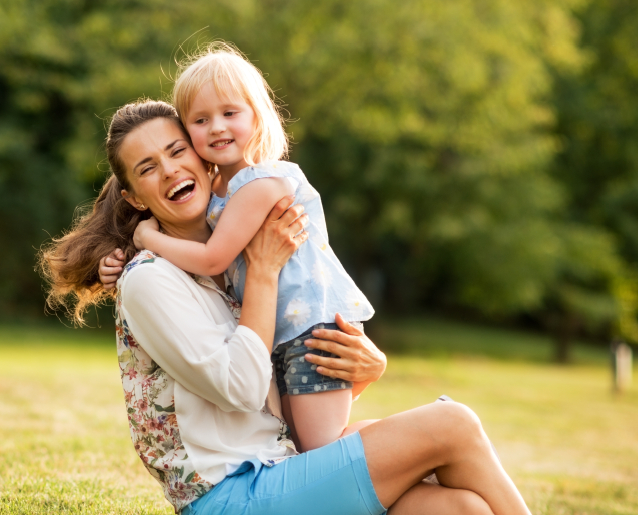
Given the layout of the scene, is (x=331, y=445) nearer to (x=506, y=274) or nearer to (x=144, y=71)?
(x=144, y=71)

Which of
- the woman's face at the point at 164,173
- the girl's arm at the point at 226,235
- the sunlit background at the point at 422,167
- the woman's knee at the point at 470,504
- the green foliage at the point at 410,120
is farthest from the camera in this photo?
the green foliage at the point at 410,120

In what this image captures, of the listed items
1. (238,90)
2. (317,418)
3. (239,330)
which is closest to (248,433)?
(317,418)

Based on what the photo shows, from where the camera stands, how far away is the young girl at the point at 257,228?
2.52m

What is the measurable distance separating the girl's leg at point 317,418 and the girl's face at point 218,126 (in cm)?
97

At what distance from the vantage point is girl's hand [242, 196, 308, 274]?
8.30 ft

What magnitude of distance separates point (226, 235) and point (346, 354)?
0.61 m

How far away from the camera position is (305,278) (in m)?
2.62

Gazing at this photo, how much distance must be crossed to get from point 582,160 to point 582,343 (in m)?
8.37

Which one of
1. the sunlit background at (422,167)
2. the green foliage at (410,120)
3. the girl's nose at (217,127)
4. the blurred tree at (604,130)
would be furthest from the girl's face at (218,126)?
the blurred tree at (604,130)

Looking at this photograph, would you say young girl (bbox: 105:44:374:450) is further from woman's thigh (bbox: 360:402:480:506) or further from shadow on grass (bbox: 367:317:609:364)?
shadow on grass (bbox: 367:317:609:364)

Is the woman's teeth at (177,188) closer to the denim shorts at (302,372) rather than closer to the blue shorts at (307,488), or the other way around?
the denim shorts at (302,372)

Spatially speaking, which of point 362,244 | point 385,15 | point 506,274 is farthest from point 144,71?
point 506,274

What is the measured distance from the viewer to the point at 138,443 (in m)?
2.43

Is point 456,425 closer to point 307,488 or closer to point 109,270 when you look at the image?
point 307,488
